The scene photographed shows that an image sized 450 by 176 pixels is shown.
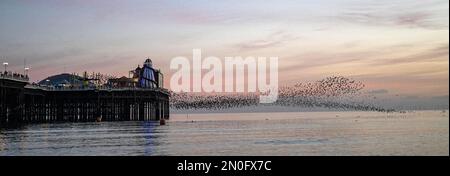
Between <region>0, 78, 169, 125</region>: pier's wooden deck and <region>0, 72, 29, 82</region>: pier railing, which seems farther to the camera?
<region>0, 78, 169, 125</region>: pier's wooden deck

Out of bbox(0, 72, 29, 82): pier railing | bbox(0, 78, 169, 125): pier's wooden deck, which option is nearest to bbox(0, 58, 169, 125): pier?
bbox(0, 78, 169, 125): pier's wooden deck

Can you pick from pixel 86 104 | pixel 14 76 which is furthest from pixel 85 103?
pixel 14 76

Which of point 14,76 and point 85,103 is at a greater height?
point 14,76

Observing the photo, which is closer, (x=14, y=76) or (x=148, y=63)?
(x=14, y=76)

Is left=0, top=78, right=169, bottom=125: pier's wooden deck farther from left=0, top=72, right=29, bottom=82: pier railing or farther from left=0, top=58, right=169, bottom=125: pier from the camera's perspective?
left=0, top=72, right=29, bottom=82: pier railing

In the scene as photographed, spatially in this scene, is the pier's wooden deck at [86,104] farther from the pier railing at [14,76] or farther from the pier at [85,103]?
the pier railing at [14,76]

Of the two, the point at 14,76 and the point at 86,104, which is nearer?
the point at 14,76

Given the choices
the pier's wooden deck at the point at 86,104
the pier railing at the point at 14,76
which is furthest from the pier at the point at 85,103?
the pier railing at the point at 14,76

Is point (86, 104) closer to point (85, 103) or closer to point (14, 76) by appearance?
point (85, 103)

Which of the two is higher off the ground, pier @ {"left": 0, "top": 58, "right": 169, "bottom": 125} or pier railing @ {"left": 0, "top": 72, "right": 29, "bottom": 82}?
pier railing @ {"left": 0, "top": 72, "right": 29, "bottom": 82}

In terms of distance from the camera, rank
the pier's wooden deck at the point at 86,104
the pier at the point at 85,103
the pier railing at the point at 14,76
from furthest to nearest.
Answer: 1. the pier's wooden deck at the point at 86,104
2. the pier at the point at 85,103
3. the pier railing at the point at 14,76
